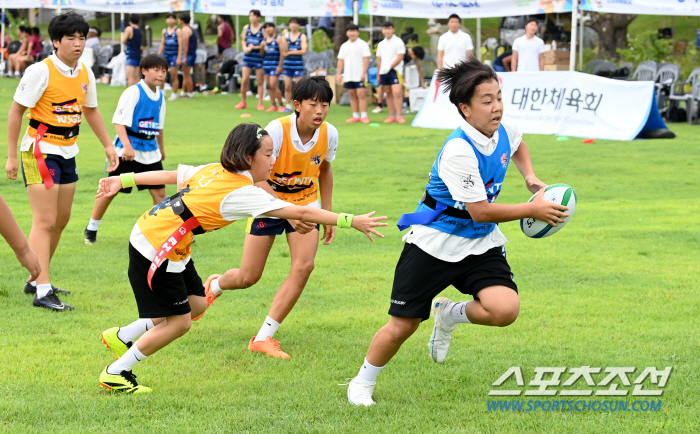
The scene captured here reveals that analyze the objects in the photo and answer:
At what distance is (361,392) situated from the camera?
169 inches

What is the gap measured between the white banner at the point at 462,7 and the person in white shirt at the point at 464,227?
13.7m

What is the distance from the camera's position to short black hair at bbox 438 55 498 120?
13.5 feet

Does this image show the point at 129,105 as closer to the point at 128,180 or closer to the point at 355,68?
the point at 128,180

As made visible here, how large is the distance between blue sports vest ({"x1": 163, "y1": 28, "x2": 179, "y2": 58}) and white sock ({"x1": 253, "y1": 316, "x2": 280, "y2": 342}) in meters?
17.8

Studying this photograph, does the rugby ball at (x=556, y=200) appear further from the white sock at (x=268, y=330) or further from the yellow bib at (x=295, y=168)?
the white sock at (x=268, y=330)

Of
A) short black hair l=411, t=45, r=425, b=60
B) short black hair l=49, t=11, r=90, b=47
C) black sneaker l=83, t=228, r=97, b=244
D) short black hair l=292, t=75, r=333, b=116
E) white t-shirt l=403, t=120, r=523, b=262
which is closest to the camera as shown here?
white t-shirt l=403, t=120, r=523, b=262

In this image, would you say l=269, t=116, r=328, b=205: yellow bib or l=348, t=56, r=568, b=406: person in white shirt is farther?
l=269, t=116, r=328, b=205: yellow bib

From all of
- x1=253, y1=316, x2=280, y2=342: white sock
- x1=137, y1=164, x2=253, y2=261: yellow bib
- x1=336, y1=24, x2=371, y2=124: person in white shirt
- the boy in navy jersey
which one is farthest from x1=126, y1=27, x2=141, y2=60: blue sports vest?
x1=137, y1=164, x2=253, y2=261: yellow bib

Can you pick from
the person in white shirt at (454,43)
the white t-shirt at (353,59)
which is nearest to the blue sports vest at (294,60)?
the white t-shirt at (353,59)

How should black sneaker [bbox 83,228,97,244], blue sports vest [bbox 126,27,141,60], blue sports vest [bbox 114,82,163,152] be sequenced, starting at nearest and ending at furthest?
blue sports vest [bbox 114,82,163,152] < black sneaker [bbox 83,228,97,244] < blue sports vest [bbox 126,27,141,60]

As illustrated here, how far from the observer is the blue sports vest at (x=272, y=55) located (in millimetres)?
19391

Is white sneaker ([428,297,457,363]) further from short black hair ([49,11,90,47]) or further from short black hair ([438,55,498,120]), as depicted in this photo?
short black hair ([49,11,90,47])

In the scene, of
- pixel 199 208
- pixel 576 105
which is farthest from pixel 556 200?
pixel 576 105

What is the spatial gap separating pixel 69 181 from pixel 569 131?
36.7 ft
